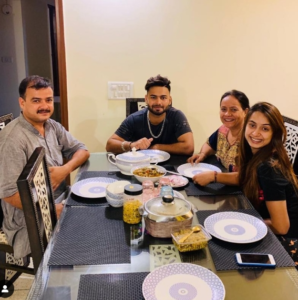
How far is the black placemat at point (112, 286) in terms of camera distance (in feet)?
2.81

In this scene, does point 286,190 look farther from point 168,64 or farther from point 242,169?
point 168,64

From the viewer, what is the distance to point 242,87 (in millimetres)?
2795

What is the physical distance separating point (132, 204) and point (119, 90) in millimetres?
1669

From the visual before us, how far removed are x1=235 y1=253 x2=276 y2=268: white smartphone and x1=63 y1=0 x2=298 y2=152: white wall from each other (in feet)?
6.29

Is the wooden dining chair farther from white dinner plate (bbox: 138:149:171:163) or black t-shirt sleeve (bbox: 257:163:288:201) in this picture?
black t-shirt sleeve (bbox: 257:163:288:201)

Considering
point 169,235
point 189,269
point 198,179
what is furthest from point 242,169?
point 189,269

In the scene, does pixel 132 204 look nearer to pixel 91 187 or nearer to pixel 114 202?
pixel 114 202

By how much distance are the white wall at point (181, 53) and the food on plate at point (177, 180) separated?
128cm

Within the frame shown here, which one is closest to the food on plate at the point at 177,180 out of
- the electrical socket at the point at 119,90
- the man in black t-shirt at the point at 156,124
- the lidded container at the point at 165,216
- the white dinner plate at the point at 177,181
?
the white dinner plate at the point at 177,181

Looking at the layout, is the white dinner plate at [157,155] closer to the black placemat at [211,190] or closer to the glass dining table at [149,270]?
the black placemat at [211,190]

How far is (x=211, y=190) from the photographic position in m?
1.54

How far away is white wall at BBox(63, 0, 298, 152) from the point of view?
2.55 m

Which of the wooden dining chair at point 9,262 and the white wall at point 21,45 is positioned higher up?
the white wall at point 21,45

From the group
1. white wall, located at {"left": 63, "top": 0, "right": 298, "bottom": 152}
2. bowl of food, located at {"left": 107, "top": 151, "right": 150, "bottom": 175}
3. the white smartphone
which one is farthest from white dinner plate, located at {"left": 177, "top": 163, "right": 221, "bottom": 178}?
white wall, located at {"left": 63, "top": 0, "right": 298, "bottom": 152}
